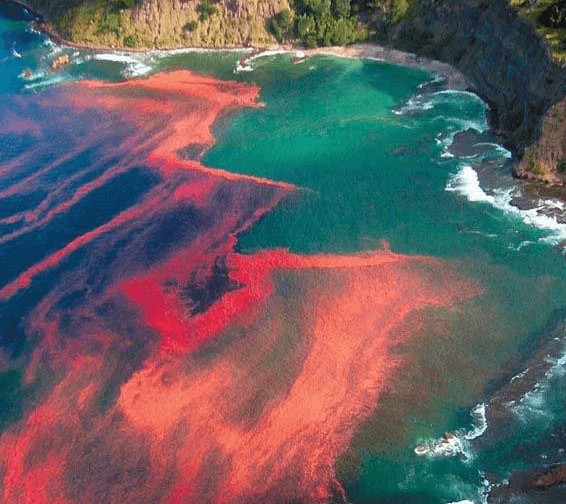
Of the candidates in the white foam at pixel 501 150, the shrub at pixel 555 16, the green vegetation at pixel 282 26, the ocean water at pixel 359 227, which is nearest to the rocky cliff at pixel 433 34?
the green vegetation at pixel 282 26

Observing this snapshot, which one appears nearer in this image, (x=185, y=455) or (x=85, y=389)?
(x=185, y=455)

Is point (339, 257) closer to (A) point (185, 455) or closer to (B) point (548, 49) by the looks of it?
(A) point (185, 455)

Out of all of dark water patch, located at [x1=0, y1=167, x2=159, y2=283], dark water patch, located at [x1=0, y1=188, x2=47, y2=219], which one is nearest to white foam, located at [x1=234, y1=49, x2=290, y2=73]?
dark water patch, located at [x1=0, y1=167, x2=159, y2=283]

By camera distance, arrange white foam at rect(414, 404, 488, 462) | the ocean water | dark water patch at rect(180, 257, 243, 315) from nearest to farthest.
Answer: white foam at rect(414, 404, 488, 462), the ocean water, dark water patch at rect(180, 257, 243, 315)

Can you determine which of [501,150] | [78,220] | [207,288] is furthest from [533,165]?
[78,220]

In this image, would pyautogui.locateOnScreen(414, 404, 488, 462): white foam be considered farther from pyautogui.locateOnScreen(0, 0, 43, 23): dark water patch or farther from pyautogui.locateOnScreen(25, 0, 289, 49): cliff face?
pyautogui.locateOnScreen(0, 0, 43, 23): dark water patch

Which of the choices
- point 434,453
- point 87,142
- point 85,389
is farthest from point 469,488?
point 87,142
